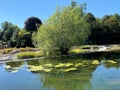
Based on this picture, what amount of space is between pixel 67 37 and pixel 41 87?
1763 centimetres

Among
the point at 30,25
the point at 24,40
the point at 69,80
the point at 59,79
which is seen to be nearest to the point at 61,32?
the point at 59,79

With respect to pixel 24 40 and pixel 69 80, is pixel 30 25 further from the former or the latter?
pixel 69 80

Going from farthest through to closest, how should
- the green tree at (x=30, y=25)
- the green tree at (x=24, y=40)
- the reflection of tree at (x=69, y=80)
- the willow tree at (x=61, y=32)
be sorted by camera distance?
the green tree at (x=30, y=25), the green tree at (x=24, y=40), the willow tree at (x=61, y=32), the reflection of tree at (x=69, y=80)

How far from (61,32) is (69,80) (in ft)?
53.6

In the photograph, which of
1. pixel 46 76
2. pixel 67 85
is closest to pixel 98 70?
pixel 46 76

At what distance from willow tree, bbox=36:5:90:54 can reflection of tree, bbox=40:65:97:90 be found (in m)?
12.4

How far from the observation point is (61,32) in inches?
1254

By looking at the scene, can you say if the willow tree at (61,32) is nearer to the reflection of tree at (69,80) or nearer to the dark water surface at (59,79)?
the dark water surface at (59,79)

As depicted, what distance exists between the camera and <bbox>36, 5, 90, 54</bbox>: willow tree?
3123cm

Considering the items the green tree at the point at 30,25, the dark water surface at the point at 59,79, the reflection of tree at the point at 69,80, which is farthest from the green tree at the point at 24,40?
the reflection of tree at the point at 69,80

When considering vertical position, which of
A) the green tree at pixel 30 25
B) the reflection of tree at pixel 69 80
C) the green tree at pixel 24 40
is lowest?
the reflection of tree at pixel 69 80

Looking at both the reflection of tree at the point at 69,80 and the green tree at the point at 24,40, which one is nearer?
the reflection of tree at the point at 69,80

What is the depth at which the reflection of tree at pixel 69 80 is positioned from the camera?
14175mm

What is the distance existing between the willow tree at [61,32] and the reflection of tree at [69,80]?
487 inches
